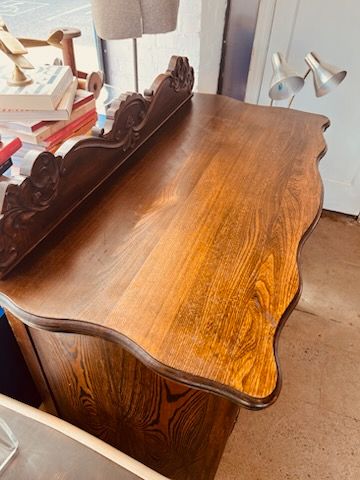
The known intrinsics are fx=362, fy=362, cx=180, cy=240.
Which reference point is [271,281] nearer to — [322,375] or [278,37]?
[322,375]

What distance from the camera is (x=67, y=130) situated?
0.83 metres

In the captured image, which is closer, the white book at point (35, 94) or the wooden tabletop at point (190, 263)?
the wooden tabletop at point (190, 263)

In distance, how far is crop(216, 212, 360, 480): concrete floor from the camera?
1.06 meters

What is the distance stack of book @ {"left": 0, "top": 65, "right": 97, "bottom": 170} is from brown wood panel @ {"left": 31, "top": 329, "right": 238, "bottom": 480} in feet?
1.34

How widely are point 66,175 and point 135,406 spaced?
1.56 ft

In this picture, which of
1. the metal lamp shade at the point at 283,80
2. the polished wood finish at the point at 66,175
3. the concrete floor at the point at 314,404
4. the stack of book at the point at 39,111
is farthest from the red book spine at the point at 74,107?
the concrete floor at the point at 314,404

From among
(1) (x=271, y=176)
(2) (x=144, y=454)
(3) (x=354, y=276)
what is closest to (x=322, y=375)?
(3) (x=354, y=276)

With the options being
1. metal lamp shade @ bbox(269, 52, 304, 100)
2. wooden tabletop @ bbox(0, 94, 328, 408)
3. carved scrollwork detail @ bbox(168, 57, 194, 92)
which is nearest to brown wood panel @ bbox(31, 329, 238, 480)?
wooden tabletop @ bbox(0, 94, 328, 408)

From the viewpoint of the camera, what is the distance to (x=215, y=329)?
512 mm

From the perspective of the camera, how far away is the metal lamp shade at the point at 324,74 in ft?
3.54

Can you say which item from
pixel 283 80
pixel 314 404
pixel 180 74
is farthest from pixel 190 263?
pixel 314 404

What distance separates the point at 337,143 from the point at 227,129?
0.98 m

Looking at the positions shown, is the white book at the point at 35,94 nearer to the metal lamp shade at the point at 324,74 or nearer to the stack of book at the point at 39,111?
the stack of book at the point at 39,111

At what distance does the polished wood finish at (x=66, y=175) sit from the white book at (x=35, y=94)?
0.14 metres
